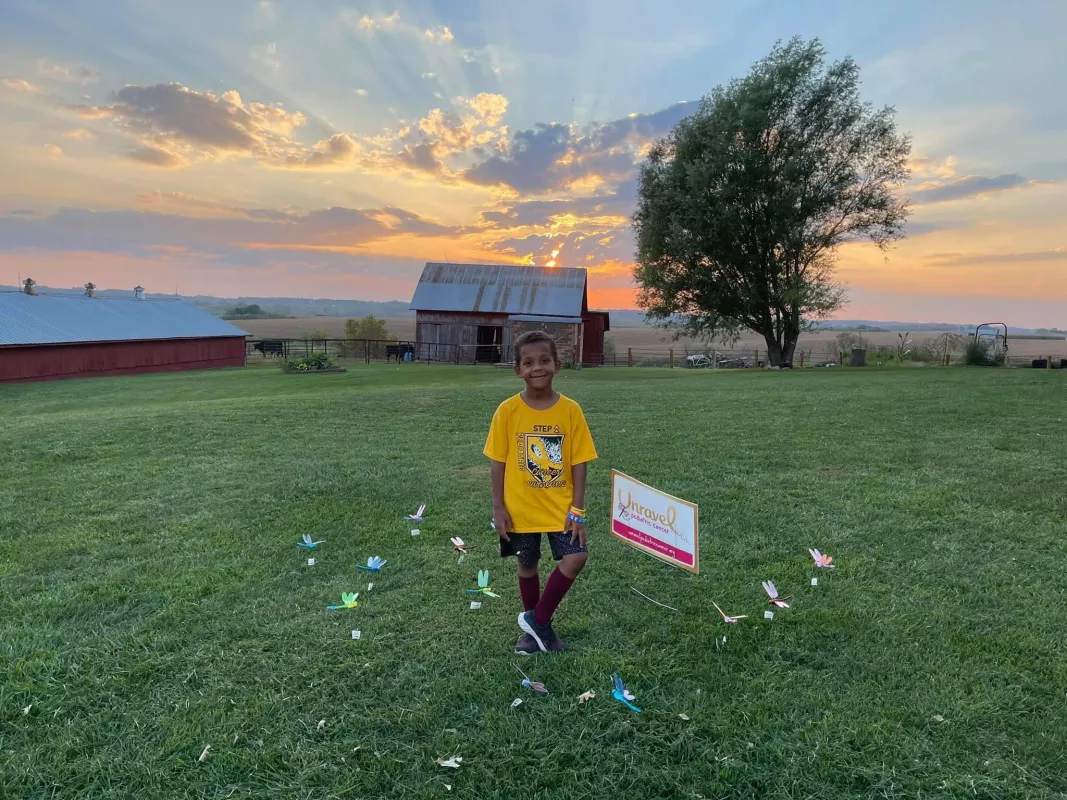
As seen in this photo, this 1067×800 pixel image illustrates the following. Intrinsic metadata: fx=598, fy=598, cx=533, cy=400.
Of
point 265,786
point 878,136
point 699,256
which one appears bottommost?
point 265,786

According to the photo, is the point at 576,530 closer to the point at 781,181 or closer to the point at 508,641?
the point at 508,641

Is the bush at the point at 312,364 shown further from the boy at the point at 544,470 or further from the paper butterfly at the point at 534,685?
the paper butterfly at the point at 534,685

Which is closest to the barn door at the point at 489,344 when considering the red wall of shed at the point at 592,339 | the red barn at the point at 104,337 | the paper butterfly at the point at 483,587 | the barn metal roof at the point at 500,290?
the barn metal roof at the point at 500,290

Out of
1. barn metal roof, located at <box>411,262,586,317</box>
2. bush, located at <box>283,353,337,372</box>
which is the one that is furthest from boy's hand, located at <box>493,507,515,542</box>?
barn metal roof, located at <box>411,262,586,317</box>

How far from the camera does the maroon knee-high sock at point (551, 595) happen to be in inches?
115

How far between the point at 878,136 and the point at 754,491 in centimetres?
2473

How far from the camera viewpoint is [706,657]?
293 cm

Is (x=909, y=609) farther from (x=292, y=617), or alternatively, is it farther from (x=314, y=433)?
(x=314, y=433)

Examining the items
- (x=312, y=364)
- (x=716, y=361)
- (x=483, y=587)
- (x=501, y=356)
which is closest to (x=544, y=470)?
(x=483, y=587)

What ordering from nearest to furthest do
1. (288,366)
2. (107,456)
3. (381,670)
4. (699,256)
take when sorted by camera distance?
(381,670), (107,456), (288,366), (699,256)

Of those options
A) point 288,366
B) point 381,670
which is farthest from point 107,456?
point 288,366

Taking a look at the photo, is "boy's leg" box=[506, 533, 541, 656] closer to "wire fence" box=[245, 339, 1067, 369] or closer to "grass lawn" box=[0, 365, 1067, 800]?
"grass lawn" box=[0, 365, 1067, 800]

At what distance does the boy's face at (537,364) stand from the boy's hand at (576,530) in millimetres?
674

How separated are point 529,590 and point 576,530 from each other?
0.50 metres
